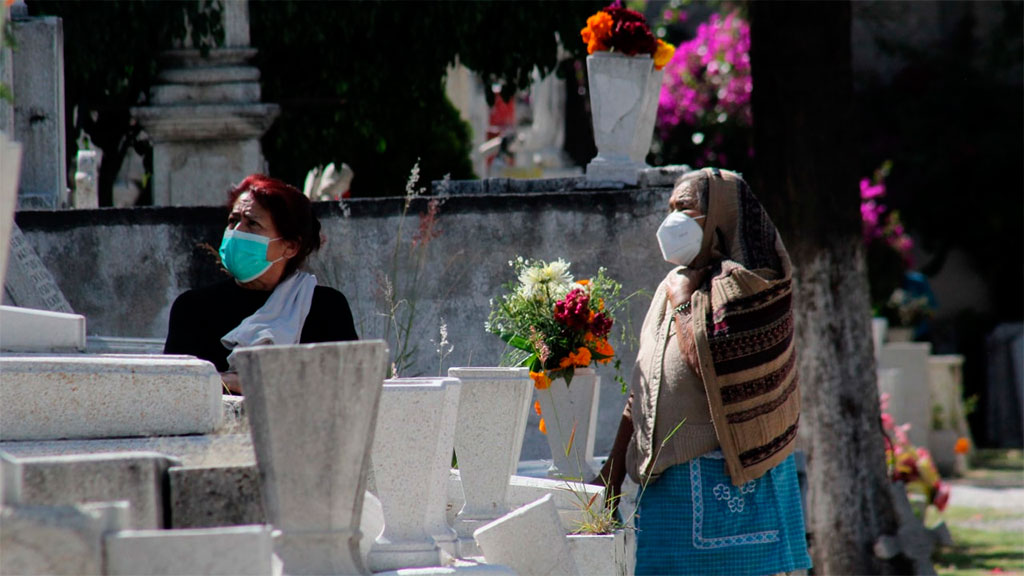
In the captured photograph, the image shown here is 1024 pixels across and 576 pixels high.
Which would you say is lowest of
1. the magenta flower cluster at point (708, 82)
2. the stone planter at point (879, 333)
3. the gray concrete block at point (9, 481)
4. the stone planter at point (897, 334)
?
the stone planter at point (897, 334)

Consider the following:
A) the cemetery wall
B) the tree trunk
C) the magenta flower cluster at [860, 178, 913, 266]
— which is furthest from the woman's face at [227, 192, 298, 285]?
the magenta flower cluster at [860, 178, 913, 266]

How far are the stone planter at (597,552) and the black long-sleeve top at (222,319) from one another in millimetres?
976

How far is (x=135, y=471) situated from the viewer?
2.98 m

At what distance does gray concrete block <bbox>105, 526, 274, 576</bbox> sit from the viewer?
263 cm

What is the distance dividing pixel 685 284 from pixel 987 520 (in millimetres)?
7535

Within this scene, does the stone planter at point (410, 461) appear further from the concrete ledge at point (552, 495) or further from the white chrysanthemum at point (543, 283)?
the white chrysanthemum at point (543, 283)

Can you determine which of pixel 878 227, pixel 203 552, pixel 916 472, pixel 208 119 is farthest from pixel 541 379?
pixel 878 227

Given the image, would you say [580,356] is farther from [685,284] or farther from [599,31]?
[599,31]

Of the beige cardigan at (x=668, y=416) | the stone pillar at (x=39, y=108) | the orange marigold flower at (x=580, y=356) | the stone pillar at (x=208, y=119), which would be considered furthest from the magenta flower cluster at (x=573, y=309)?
the stone pillar at (x=208, y=119)

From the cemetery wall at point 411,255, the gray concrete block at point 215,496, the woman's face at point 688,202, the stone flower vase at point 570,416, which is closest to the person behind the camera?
the gray concrete block at point 215,496

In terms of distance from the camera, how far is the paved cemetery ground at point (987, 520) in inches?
378

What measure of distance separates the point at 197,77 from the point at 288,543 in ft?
18.3

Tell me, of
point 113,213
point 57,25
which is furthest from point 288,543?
point 57,25

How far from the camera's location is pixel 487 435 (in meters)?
4.44
